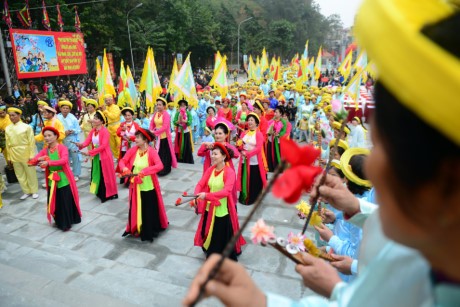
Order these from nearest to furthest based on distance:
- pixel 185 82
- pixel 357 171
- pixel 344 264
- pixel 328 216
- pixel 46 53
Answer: pixel 344 264 → pixel 328 216 → pixel 357 171 → pixel 185 82 → pixel 46 53

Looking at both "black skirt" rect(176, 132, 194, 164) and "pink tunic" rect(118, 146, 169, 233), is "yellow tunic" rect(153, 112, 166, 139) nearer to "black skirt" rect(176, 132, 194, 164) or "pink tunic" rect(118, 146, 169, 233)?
"black skirt" rect(176, 132, 194, 164)

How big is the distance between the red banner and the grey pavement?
34.2ft

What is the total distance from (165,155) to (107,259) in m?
4.07

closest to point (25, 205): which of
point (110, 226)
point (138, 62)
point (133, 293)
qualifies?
point (110, 226)

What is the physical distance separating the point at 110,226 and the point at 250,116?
3.34m

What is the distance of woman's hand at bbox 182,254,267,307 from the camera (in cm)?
85

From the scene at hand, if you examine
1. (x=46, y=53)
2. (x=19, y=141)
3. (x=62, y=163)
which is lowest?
(x=62, y=163)

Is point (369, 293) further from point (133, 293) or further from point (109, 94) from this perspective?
point (109, 94)

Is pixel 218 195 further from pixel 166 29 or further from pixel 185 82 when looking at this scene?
pixel 166 29

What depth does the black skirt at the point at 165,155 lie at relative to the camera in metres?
Answer: 8.33

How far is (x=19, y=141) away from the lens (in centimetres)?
675

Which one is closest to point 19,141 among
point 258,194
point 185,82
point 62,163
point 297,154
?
point 62,163

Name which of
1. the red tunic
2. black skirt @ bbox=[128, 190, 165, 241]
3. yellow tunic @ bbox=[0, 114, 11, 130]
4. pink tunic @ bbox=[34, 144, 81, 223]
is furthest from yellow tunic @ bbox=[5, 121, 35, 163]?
the red tunic

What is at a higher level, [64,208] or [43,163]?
[43,163]
